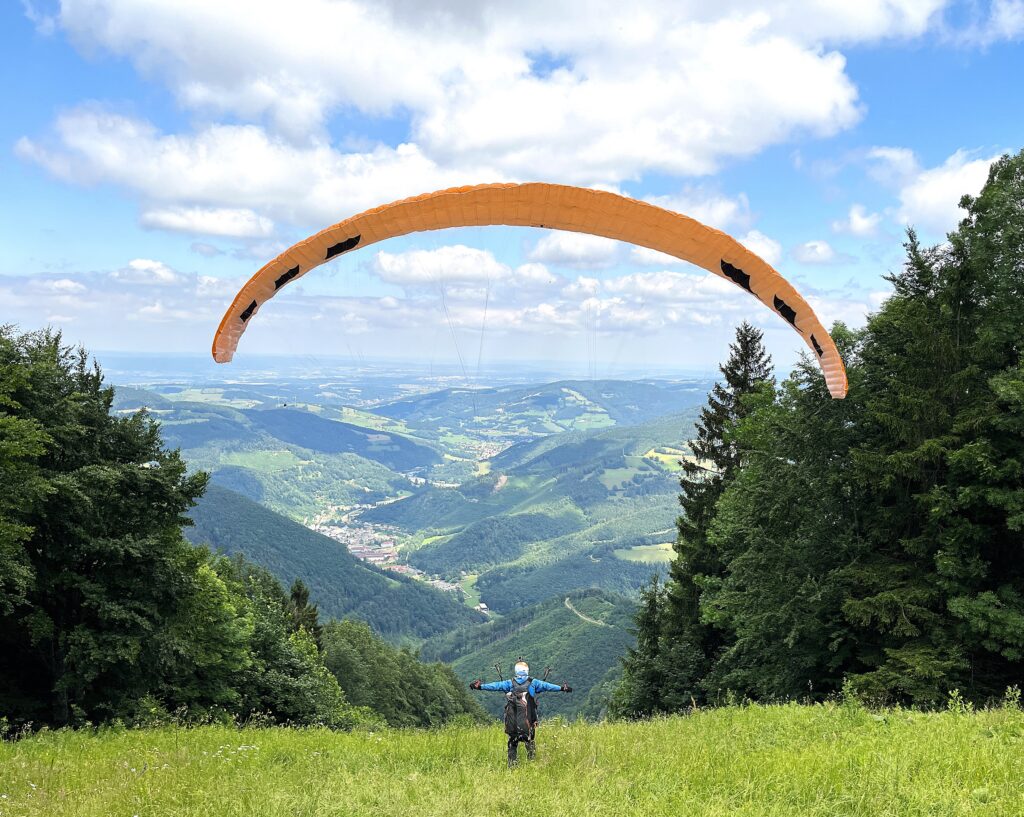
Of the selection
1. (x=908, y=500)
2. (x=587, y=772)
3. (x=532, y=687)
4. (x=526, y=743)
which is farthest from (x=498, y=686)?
(x=908, y=500)

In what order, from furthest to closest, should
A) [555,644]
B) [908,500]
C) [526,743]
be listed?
[555,644], [908,500], [526,743]

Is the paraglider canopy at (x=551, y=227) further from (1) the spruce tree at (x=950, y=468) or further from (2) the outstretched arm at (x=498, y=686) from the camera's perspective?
(2) the outstretched arm at (x=498, y=686)

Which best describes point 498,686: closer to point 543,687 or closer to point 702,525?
point 543,687

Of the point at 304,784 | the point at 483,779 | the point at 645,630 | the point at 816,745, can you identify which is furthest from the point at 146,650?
the point at 645,630

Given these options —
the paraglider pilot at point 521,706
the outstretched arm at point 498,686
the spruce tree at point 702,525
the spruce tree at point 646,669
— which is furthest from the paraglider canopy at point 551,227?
the spruce tree at point 646,669

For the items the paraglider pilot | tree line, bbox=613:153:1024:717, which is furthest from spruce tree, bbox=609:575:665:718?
the paraglider pilot

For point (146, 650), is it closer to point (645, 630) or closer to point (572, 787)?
point (572, 787)
